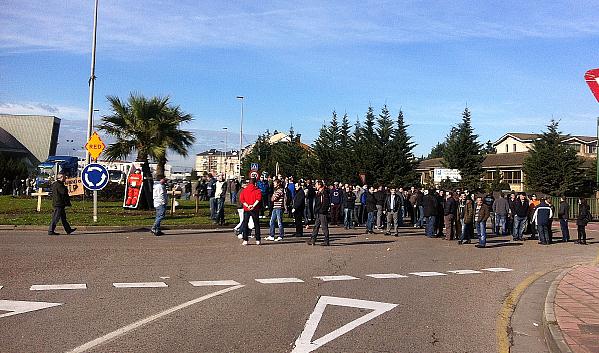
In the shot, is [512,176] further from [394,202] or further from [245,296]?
[245,296]

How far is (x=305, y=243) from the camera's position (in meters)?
17.8

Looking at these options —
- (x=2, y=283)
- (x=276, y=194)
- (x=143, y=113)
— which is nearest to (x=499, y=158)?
(x=143, y=113)

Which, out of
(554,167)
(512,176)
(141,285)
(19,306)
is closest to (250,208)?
(141,285)

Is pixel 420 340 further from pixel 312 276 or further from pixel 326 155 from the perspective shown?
pixel 326 155

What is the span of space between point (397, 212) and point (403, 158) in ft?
87.7

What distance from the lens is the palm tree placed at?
97.4 ft

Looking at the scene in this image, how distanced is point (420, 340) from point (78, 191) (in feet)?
76.0

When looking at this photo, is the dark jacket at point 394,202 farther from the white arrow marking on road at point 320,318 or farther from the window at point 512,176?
the window at point 512,176

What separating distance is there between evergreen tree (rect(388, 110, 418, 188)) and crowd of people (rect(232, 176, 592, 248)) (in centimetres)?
1913

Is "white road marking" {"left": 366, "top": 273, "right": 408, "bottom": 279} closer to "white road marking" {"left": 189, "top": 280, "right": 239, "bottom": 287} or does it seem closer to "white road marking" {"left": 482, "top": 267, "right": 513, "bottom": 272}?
"white road marking" {"left": 482, "top": 267, "right": 513, "bottom": 272}

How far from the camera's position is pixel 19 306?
8.20 m

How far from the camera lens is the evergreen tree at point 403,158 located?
47.9 metres

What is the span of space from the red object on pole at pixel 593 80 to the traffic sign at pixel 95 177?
51.1 ft

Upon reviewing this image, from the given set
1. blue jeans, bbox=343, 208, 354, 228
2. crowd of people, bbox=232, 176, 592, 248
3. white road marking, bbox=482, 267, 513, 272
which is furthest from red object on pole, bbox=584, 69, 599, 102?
blue jeans, bbox=343, 208, 354, 228
